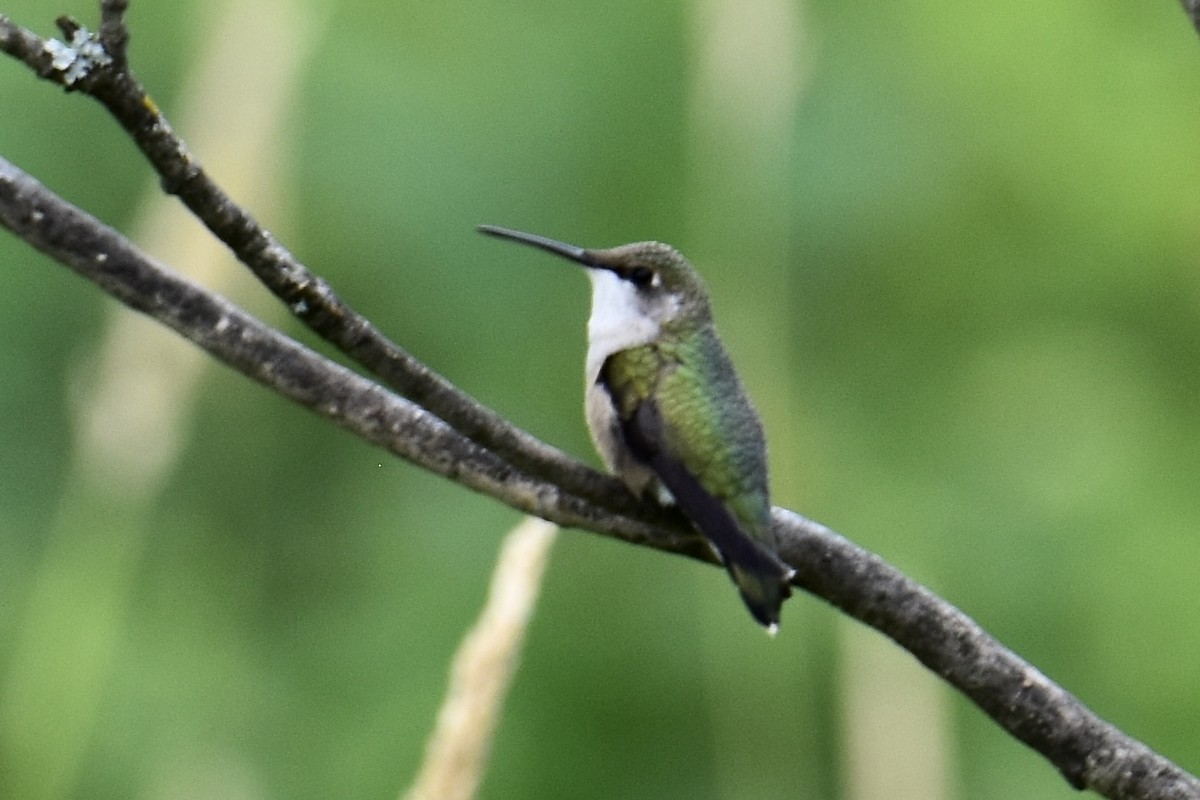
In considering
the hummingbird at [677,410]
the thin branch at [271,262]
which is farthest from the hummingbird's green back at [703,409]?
the thin branch at [271,262]

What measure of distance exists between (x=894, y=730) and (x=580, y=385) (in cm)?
103

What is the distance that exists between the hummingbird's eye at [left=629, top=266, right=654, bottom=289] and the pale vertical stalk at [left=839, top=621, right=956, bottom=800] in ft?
2.55

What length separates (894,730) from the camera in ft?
7.48

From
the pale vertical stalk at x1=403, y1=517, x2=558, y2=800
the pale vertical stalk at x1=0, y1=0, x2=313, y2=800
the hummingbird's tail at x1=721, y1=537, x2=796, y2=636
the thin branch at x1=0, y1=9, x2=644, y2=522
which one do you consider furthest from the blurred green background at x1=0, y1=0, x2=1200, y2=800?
the thin branch at x1=0, y1=9, x2=644, y2=522

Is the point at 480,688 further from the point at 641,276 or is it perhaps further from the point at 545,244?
the point at 641,276

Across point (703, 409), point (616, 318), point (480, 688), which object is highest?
point (616, 318)

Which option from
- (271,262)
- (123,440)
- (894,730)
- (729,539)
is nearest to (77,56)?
(271,262)

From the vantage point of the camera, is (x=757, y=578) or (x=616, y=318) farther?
(x=616, y=318)

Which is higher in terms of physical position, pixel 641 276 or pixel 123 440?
pixel 641 276

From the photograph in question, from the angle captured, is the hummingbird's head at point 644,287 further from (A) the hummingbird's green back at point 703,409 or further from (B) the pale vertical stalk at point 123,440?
(B) the pale vertical stalk at point 123,440

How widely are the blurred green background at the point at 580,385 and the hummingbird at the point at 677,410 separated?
79 centimetres

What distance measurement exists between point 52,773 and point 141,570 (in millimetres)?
523

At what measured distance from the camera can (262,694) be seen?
113 inches

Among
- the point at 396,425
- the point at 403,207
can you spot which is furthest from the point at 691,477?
the point at 403,207
